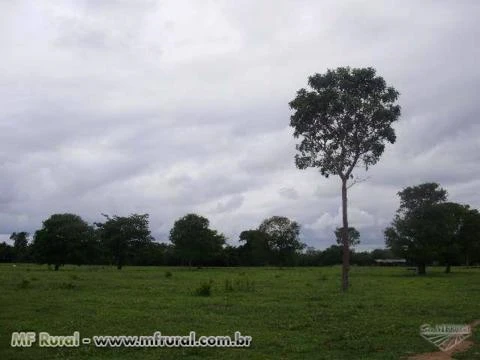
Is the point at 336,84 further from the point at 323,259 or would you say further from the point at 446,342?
the point at 323,259

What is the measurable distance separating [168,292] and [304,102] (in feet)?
49.6

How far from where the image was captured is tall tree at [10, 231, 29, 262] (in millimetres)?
134863

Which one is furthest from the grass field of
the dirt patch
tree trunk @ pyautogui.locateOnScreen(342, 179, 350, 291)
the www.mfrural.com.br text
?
tree trunk @ pyautogui.locateOnScreen(342, 179, 350, 291)

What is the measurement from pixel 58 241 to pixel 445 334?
72.7 metres

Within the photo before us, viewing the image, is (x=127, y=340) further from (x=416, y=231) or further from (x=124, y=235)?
(x=124, y=235)

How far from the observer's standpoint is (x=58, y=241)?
81750mm

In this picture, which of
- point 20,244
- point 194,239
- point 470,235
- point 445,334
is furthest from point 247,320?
point 20,244

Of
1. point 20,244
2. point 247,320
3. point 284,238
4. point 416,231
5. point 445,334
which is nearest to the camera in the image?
point 445,334

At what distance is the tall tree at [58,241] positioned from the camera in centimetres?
8119

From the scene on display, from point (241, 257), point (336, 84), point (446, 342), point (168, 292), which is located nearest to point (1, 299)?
point (168, 292)

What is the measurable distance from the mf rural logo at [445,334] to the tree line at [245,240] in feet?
177

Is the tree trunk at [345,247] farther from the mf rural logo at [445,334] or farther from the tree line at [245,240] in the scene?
the tree line at [245,240]

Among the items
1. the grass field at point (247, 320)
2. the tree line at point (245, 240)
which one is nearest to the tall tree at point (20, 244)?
the tree line at point (245, 240)

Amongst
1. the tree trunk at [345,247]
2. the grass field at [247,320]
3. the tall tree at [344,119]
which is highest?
the tall tree at [344,119]
